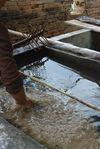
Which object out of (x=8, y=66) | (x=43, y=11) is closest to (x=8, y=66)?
(x=8, y=66)

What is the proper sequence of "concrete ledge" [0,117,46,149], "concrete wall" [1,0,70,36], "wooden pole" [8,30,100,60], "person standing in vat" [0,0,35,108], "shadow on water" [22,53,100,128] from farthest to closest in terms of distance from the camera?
"concrete wall" [1,0,70,36] < "wooden pole" [8,30,100,60] < "shadow on water" [22,53,100,128] < "person standing in vat" [0,0,35,108] < "concrete ledge" [0,117,46,149]

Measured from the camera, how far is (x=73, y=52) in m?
4.02

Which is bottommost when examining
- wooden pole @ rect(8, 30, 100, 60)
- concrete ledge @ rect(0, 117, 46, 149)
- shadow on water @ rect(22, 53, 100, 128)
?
shadow on water @ rect(22, 53, 100, 128)

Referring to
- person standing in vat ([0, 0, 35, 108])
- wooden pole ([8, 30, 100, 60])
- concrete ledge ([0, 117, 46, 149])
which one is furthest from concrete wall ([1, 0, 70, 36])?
concrete ledge ([0, 117, 46, 149])

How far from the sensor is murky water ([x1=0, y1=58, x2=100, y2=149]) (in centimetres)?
250

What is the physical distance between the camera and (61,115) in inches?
112

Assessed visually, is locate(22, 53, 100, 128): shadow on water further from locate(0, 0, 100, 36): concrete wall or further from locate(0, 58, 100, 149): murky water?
A: locate(0, 0, 100, 36): concrete wall

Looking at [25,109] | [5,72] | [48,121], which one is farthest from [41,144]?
[5,72]

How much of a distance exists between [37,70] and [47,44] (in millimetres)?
523

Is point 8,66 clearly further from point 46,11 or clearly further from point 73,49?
point 46,11

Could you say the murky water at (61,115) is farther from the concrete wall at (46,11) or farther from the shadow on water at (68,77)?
the concrete wall at (46,11)

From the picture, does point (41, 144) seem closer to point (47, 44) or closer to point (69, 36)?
point (47, 44)

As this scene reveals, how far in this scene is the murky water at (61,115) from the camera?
8.20 feet

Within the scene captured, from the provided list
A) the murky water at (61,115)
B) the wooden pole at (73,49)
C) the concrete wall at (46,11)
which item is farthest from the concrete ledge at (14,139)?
the concrete wall at (46,11)
